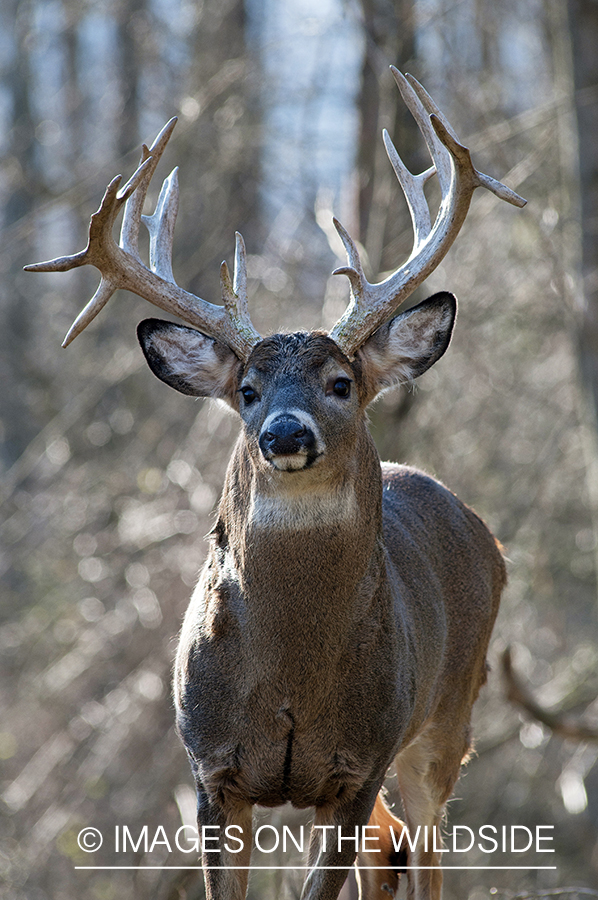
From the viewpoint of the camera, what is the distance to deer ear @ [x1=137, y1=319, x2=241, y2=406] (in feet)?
14.4

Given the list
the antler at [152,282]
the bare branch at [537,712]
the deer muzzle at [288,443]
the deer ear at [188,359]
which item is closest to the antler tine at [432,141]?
the antler at [152,282]

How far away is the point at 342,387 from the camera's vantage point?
4121mm

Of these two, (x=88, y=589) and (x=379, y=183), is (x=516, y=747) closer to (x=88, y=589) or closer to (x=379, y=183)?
(x=88, y=589)

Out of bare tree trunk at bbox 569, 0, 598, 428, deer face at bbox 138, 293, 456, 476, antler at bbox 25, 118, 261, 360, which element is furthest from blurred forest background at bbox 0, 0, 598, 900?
antler at bbox 25, 118, 261, 360

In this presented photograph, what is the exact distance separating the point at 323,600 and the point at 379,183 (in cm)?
608

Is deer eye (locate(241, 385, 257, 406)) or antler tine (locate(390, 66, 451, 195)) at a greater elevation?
antler tine (locate(390, 66, 451, 195))

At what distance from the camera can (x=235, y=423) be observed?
29.6 feet

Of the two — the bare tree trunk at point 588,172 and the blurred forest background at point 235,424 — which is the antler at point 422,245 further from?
the bare tree trunk at point 588,172

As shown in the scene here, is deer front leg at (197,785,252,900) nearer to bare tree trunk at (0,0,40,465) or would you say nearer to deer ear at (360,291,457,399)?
deer ear at (360,291,457,399)

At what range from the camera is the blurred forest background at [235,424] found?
9.05 meters

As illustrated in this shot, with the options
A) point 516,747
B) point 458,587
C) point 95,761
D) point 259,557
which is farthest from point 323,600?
point 516,747

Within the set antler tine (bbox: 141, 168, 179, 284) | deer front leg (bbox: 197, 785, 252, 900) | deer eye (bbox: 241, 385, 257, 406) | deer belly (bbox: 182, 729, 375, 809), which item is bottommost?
→ deer front leg (bbox: 197, 785, 252, 900)

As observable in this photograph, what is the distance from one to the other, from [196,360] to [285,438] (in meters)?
0.93

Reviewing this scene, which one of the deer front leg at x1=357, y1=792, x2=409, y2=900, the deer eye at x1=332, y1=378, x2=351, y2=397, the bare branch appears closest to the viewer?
the deer eye at x1=332, y1=378, x2=351, y2=397
